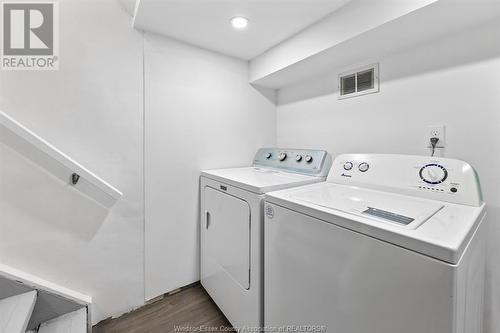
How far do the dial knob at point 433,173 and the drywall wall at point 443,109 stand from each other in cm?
25

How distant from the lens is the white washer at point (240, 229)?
3.74ft

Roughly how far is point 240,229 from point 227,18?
4.43 feet

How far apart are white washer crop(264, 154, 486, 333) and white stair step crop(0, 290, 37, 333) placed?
118 cm

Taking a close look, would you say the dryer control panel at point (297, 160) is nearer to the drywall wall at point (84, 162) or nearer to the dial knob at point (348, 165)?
the dial knob at point (348, 165)

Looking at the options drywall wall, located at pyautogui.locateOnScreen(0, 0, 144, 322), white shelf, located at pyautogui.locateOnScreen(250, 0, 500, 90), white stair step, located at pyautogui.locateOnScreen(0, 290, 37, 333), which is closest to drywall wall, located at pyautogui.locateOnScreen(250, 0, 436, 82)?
white shelf, located at pyautogui.locateOnScreen(250, 0, 500, 90)

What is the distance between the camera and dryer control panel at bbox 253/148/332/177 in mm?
1460

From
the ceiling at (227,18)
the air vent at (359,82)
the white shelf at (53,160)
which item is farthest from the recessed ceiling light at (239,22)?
the white shelf at (53,160)

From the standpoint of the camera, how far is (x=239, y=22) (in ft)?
4.57

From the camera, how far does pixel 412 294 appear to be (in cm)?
58

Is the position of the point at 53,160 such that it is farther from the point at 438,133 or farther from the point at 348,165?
the point at 438,133

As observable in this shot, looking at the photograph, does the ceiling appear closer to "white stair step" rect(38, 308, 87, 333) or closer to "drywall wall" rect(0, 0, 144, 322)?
"drywall wall" rect(0, 0, 144, 322)

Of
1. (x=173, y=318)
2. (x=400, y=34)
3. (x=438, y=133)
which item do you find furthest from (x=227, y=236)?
(x=400, y=34)

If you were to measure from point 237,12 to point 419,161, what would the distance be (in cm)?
135

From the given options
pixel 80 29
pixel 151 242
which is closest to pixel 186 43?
pixel 80 29
